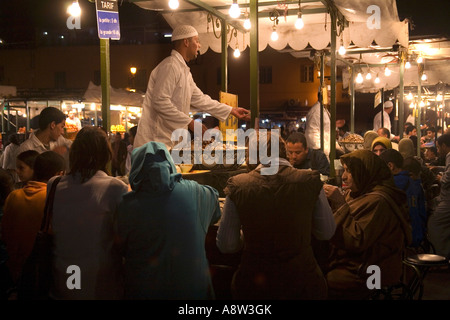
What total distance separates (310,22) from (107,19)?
174 inches

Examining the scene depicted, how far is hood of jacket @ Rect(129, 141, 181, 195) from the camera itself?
9.93ft

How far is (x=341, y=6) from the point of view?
6.80 meters

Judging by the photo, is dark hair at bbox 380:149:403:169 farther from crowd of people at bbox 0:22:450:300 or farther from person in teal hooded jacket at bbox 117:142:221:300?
person in teal hooded jacket at bbox 117:142:221:300

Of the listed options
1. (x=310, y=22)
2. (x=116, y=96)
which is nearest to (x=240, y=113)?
(x=310, y=22)

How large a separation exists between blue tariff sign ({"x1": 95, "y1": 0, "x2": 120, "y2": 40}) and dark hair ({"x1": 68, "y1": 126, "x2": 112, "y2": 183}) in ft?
7.44

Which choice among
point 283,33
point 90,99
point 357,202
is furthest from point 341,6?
point 90,99

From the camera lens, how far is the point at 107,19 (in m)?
5.21

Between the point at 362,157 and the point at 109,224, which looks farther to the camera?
the point at 362,157

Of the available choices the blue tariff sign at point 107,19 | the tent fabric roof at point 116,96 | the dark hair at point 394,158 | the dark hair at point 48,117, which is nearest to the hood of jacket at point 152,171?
the blue tariff sign at point 107,19

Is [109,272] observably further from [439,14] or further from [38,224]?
[439,14]

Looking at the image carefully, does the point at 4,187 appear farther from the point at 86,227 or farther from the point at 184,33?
the point at 184,33

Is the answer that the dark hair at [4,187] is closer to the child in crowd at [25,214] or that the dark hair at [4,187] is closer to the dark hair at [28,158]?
the dark hair at [28,158]

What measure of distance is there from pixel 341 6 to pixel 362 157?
336cm
